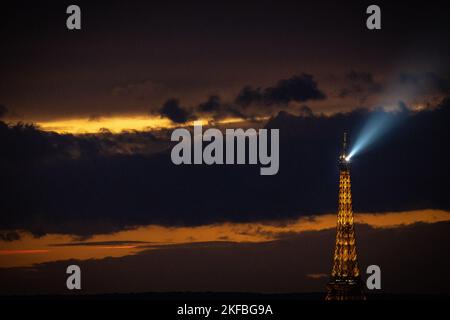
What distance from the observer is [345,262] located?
188750 mm

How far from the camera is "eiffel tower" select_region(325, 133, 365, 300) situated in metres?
187

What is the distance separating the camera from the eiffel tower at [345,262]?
7372 inches
